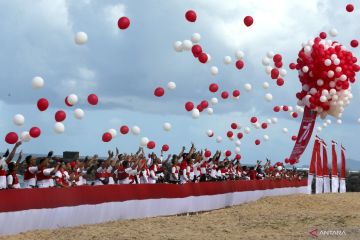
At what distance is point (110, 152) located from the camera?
16672mm

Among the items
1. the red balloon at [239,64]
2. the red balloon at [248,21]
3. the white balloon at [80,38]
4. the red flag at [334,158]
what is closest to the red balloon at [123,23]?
the white balloon at [80,38]

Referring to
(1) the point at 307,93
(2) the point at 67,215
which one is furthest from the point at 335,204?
(2) the point at 67,215

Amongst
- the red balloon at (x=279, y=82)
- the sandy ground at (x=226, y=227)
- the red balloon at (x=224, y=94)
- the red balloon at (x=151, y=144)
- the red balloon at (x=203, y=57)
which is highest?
the red balloon at (x=279, y=82)

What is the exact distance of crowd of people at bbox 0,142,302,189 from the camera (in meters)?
13.2

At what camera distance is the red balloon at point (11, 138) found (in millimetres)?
12352

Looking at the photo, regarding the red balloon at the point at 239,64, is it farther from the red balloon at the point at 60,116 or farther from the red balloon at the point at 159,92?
the red balloon at the point at 60,116

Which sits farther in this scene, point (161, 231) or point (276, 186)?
point (276, 186)

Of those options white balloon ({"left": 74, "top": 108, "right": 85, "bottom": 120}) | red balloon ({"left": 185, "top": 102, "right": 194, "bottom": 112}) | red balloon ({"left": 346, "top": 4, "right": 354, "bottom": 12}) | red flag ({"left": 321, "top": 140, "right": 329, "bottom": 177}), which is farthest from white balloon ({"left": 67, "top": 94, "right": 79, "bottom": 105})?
red flag ({"left": 321, "top": 140, "right": 329, "bottom": 177})

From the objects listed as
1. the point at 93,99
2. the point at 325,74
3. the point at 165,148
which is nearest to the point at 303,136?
the point at 325,74

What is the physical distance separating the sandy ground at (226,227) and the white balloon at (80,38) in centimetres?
391

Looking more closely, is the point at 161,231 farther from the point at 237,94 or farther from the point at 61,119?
the point at 237,94

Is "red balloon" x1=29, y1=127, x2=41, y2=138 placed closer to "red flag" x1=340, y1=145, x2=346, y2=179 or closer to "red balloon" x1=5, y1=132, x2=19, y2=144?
"red balloon" x1=5, y1=132, x2=19, y2=144

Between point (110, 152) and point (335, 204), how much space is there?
8834mm

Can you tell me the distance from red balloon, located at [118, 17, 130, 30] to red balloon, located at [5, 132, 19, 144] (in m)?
3.52
